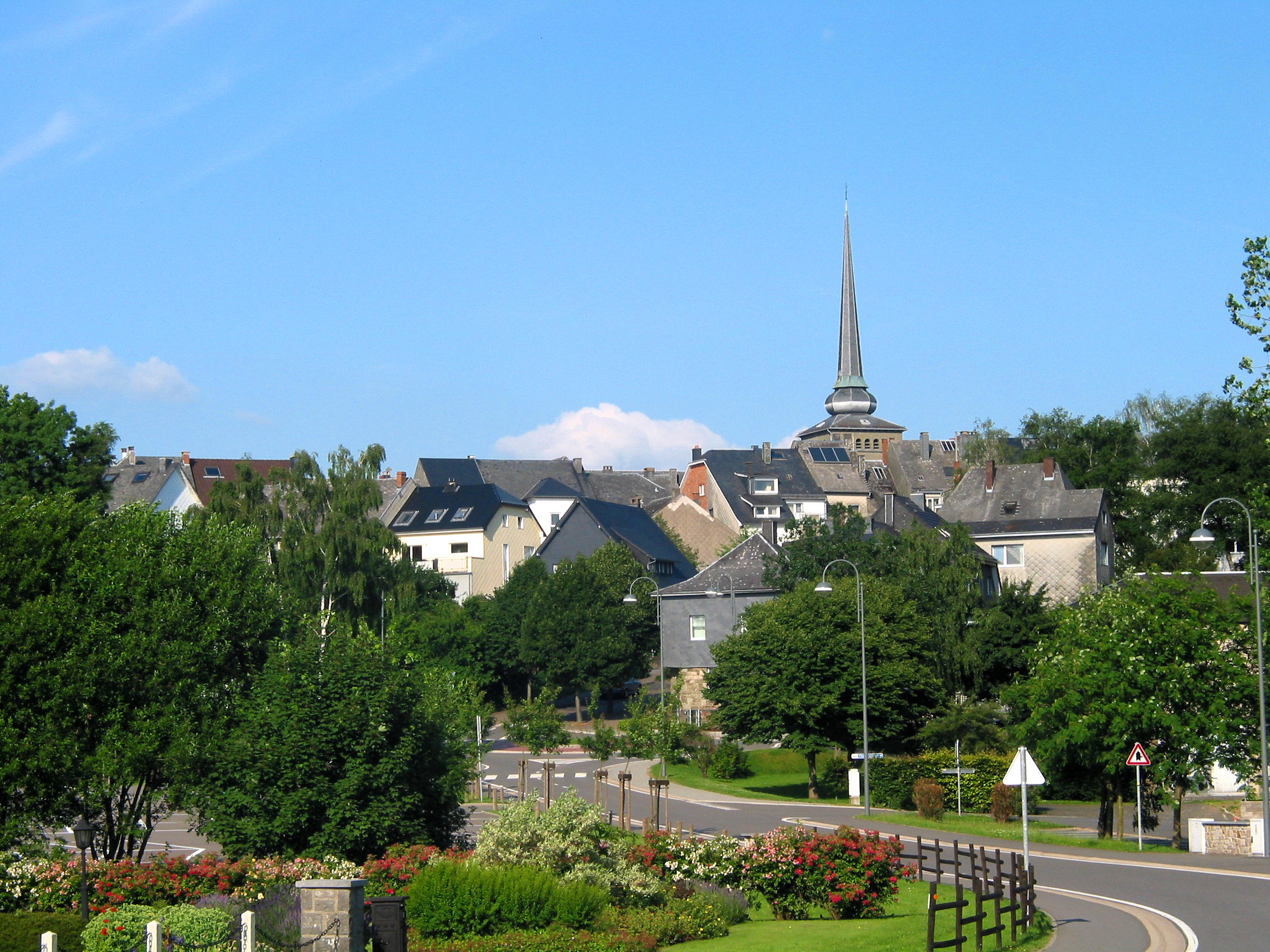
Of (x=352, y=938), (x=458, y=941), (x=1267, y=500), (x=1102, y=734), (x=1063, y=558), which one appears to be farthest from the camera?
(x=1063, y=558)

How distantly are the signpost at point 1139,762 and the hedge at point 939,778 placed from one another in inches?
482

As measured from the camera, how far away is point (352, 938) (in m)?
17.3

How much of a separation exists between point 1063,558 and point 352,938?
72266mm

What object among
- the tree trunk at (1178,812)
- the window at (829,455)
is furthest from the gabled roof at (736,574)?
the window at (829,455)

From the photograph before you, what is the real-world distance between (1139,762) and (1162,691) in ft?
7.71

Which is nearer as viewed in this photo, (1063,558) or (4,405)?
(4,405)

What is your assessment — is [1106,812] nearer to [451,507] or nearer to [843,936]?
[843,936]

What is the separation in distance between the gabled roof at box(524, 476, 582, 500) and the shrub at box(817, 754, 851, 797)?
58.7 meters

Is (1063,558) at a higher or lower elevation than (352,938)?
higher

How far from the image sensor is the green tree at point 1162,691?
33969mm

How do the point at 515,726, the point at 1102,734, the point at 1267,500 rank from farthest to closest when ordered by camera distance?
the point at 515,726, the point at 1102,734, the point at 1267,500

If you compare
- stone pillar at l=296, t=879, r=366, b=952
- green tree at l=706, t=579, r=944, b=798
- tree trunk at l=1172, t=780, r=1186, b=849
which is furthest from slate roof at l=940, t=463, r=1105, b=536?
stone pillar at l=296, t=879, r=366, b=952

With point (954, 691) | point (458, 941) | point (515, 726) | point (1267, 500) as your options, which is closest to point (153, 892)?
point (458, 941)

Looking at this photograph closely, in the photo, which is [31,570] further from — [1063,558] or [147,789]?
[1063,558]
